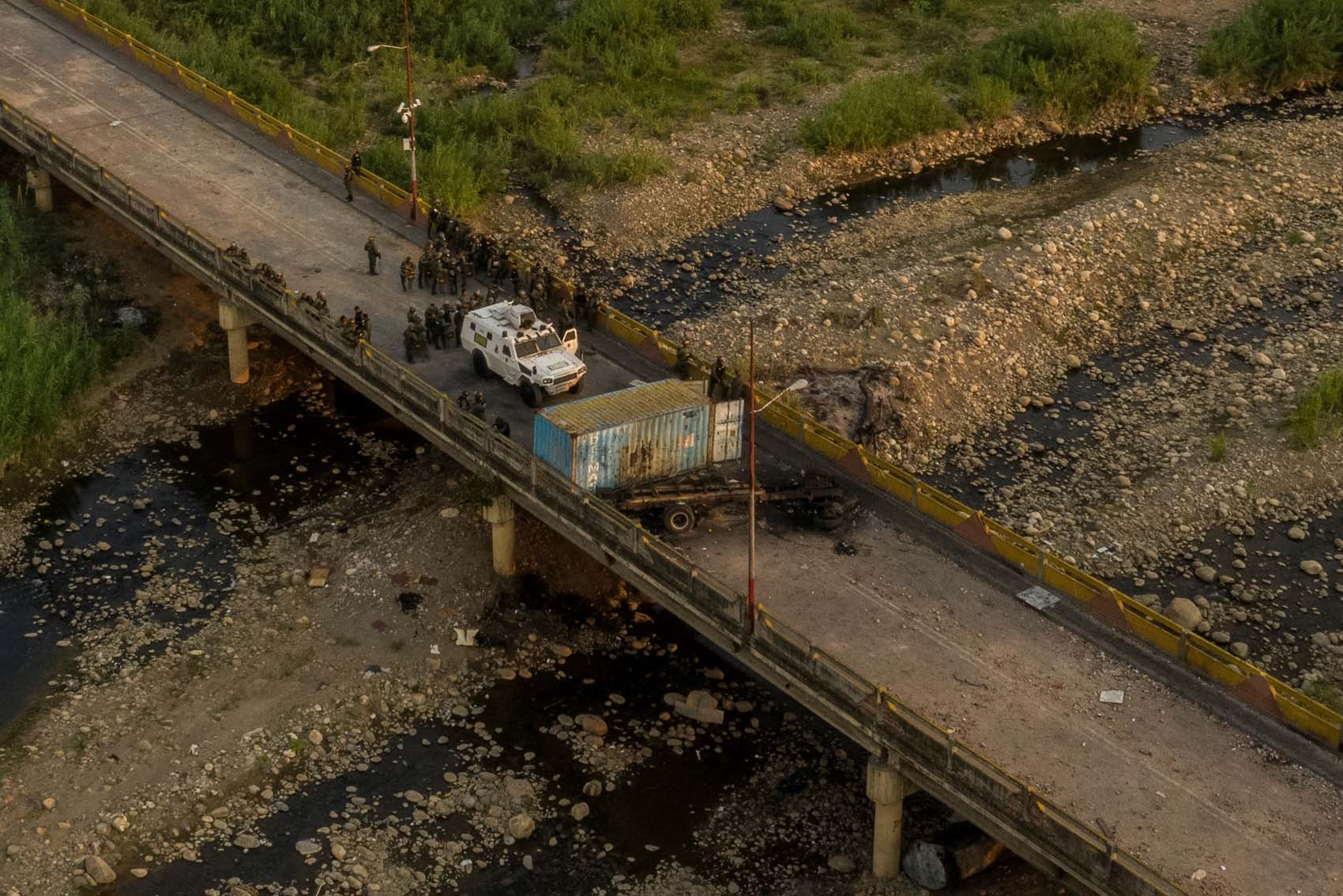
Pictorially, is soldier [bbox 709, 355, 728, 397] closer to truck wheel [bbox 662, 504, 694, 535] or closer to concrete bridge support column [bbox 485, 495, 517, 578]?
truck wheel [bbox 662, 504, 694, 535]

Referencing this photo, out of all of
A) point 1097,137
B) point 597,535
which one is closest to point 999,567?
point 597,535

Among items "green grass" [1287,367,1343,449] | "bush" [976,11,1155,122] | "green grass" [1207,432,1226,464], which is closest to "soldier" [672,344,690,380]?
"green grass" [1207,432,1226,464]

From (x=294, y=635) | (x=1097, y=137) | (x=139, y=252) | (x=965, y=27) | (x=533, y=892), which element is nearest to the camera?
(x=533, y=892)

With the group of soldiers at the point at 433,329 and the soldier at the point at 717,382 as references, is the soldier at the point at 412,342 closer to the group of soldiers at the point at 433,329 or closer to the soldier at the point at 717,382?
the group of soldiers at the point at 433,329

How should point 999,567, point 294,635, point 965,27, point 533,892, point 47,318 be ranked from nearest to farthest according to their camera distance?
point 533,892, point 999,567, point 294,635, point 47,318, point 965,27

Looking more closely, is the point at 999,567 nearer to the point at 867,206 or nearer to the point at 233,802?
the point at 233,802

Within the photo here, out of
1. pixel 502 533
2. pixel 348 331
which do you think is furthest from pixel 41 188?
pixel 502 533

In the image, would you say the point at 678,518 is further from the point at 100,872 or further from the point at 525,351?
the point at 100,872
